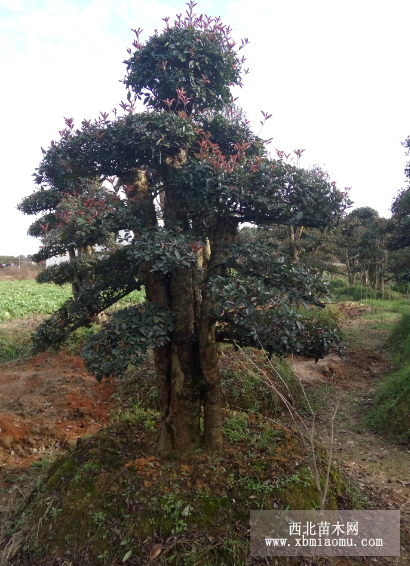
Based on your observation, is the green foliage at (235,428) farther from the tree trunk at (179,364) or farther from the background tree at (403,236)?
the background tree at (403,236)

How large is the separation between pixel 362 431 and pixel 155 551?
394 centimetres

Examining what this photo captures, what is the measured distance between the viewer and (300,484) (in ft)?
11.8

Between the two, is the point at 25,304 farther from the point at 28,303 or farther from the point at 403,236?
the point at 403,236

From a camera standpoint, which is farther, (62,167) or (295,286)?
(62,167)

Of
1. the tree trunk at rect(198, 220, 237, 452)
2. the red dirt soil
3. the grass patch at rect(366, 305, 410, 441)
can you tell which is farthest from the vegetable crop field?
the tree trunk at rect(198, 220, 237, 452)

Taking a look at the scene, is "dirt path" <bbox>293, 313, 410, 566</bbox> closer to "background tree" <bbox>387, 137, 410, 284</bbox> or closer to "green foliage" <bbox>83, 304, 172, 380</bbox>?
A: "background tree" <bbox>387, 137, 410, 284</bbox>

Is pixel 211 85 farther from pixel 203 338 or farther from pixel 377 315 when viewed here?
pixel 377 315

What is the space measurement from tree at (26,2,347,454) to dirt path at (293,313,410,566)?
1721 mm

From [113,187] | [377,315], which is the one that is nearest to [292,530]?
[113,187]

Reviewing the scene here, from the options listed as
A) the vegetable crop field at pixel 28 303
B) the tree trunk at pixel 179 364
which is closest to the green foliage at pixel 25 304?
the vegetable crop field at pixel 28 303

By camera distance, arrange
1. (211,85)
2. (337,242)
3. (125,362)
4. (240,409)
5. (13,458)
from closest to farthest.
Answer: (125,362) < (211,85) < (13,458) < (240,409) < (337,242)

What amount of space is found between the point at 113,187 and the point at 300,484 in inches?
114

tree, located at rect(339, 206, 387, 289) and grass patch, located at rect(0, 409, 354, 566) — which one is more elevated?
tree, located at rect(339, 206, 387, 289)

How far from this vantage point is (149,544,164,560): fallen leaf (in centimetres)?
307
